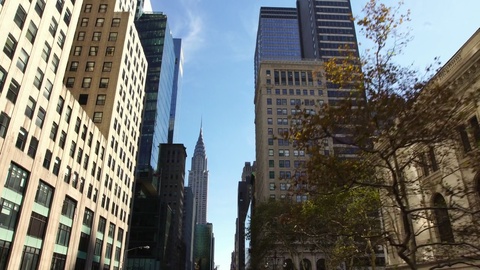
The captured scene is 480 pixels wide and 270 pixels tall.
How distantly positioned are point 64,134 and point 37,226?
1125 cm

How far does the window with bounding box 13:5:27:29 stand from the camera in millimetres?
30891

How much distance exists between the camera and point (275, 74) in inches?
4018

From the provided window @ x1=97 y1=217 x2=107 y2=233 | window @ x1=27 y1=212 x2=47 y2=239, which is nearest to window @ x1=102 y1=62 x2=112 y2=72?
window @ x1=97 y1=217 x2=107 y2=233

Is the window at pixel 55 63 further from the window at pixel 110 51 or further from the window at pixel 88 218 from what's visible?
the window at pixel 110 51

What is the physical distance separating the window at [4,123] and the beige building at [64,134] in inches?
3.4

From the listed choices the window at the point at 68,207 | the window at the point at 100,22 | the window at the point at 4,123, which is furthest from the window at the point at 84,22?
the window at the point at 4,123

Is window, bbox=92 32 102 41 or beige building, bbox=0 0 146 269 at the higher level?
window, bbox=92 32 102 41

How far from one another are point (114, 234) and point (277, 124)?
5354cm

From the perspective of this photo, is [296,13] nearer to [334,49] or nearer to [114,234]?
[334,49]

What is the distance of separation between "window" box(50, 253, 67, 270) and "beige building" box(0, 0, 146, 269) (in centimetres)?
11

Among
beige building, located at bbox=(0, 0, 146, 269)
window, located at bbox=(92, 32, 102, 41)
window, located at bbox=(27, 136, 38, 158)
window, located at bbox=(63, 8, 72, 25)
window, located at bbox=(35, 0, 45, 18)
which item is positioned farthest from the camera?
window, located at bbox=(92, 32, 102, 41)

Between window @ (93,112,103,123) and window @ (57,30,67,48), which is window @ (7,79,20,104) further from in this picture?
window @ (93,112,103,123)

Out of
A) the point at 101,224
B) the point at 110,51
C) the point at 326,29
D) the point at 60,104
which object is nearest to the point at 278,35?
the point at 326,29

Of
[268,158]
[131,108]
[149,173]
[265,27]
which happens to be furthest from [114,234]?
[265,27]
